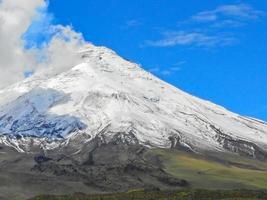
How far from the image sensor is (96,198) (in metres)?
141

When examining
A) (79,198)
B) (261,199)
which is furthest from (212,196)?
(79,198)

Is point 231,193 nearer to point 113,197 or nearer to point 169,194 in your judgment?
point 169,194

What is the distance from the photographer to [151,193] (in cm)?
14525

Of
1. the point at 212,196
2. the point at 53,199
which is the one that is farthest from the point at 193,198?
the point at 53,199

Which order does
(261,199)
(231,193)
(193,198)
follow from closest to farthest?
(261,199) < (193,198) < (231,193)

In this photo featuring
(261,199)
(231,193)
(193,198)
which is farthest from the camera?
(231,193)

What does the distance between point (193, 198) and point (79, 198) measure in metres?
22.2

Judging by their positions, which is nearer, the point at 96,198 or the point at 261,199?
the point at 261,199

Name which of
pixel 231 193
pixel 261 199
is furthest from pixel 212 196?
pixel 261 199

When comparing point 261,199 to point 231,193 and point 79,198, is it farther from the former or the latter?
point 79,198

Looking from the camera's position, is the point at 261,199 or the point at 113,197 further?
the point at 113,197

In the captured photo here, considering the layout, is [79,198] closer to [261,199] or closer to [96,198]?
[96,198]

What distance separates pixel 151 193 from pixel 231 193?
15.5m

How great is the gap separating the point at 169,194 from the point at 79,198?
56.0 ft
